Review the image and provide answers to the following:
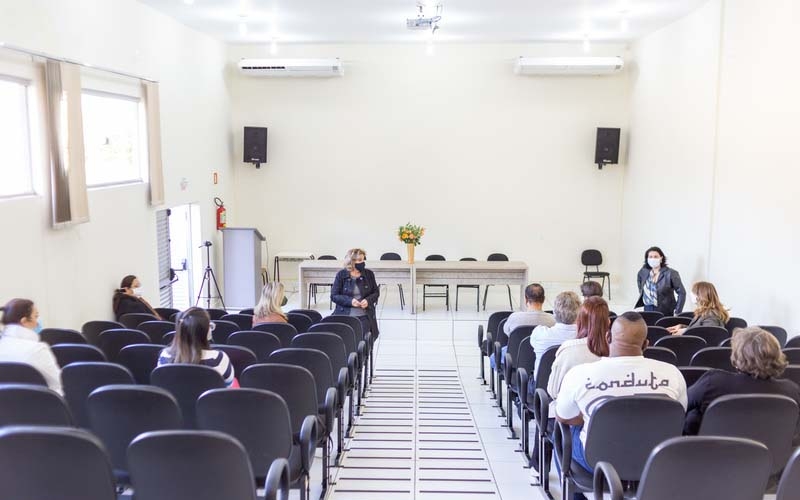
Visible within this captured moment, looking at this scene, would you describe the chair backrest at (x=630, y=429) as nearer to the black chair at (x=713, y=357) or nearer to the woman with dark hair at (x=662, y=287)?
the black chair at (x=713, y=357)

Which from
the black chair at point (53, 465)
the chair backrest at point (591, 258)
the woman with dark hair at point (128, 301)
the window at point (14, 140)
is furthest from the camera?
the chair backrest at point (591, 258)

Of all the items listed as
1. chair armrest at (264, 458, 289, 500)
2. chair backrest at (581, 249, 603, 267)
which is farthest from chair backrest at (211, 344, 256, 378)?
chair backrest at (581, 249, 603, 267)

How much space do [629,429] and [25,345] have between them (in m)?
3.52

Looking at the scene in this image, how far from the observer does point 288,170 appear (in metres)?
13.8

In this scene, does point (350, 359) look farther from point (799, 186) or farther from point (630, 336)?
point (799, 186)

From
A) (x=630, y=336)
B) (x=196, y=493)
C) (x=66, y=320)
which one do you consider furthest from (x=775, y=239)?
(x=66, y=320)

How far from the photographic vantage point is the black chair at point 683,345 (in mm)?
5383

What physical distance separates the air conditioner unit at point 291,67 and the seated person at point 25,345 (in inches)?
361

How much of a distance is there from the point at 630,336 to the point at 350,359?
8.78 feet

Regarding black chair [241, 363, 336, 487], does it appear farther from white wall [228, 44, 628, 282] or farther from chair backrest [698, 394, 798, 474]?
white wall [228, 44, 628, 282]

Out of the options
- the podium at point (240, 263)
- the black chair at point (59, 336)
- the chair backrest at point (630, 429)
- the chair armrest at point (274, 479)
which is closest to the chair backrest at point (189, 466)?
the chair armrest at point (274, 479)

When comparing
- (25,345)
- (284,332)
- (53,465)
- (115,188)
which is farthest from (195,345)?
(115,188)

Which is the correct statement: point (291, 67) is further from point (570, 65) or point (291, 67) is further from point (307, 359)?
point (307, 359)

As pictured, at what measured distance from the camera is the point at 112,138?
906cm
